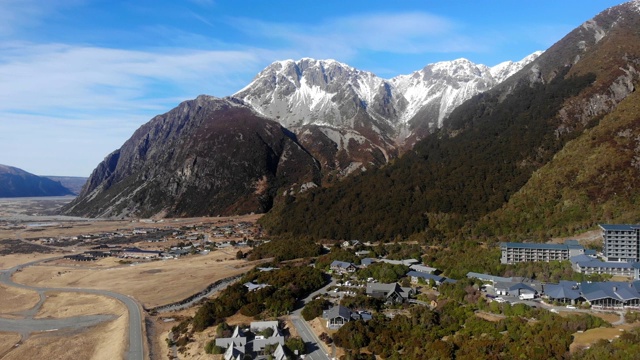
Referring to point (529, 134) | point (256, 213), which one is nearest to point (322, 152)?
point (256, 213)

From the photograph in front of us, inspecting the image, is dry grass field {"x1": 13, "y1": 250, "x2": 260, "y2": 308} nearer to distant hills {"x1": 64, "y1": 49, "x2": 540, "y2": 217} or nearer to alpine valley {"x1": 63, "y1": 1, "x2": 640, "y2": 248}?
alpine valley {"x1": 63, "y1": 1, "x2": 640, "y2": 248}

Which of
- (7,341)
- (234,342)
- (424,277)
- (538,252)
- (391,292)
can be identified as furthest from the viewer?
(538,252)

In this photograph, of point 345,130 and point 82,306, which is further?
point 345,130

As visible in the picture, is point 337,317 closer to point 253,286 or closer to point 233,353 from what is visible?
point 233,353

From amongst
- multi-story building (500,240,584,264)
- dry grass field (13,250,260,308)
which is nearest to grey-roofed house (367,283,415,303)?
multi-story building (500,240,584,264)

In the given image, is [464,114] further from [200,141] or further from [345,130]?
[200,141]

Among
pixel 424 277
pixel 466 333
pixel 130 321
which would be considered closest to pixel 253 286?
pixel 130 321
